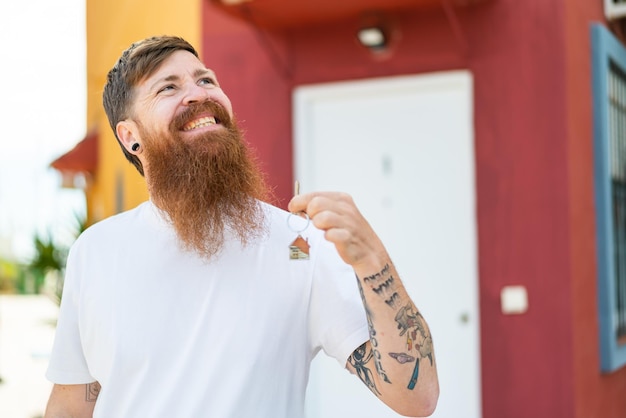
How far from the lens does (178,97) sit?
76.7 inches

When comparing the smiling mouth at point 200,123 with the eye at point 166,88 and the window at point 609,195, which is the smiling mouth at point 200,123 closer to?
the eye at point 166,88

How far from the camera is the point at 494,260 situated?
529 centimetres

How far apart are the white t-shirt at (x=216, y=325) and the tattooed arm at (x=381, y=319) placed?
0.09m

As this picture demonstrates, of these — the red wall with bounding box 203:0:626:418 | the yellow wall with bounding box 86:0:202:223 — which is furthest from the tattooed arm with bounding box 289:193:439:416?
the yellow wall with bounding box 86:0:202:223

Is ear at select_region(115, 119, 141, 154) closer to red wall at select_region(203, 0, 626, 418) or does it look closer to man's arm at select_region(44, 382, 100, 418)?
Answer: man's arm at select_region(44, 382, 100, 418)

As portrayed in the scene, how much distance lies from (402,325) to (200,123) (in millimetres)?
682

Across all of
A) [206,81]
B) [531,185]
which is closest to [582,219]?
[531,185]

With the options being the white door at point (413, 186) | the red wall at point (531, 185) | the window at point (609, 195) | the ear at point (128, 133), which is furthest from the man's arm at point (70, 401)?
the window at point (609, 195)

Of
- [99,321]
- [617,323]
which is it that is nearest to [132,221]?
[99,321]

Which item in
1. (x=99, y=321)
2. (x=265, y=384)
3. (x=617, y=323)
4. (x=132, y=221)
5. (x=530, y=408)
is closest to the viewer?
(x=265, y=384)

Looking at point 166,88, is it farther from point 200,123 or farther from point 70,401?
point 70,401

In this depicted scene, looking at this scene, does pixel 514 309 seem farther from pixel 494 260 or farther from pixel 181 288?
pixel 181 288

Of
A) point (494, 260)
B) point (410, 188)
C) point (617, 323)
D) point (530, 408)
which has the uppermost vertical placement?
point (410, 188)

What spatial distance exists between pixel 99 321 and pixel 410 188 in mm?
3989
